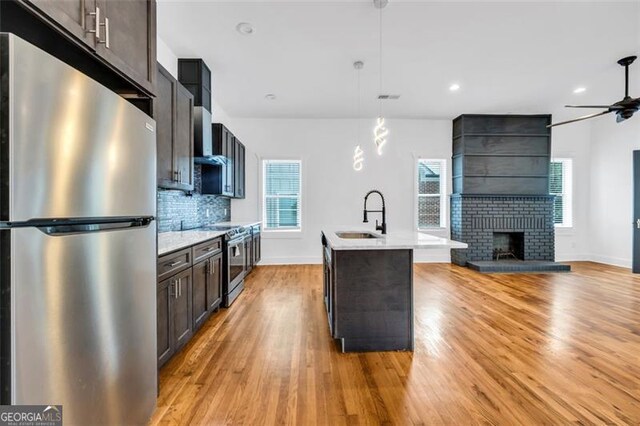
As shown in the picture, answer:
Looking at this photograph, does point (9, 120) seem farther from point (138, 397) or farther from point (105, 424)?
point (138, 397)

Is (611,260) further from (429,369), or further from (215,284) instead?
(215,284)

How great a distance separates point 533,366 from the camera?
2215mm

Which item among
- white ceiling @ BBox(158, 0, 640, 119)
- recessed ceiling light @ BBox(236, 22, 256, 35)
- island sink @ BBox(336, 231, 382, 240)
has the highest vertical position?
white ceiling @ BBox(158, 0, 640, 119)

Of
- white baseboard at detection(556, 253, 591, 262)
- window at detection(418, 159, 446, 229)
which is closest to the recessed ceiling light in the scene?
window at detection(418, 159, 446, 229)

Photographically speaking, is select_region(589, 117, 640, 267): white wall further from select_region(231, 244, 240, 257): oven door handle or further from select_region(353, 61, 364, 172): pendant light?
select_region(231, 244, 240, 257): oven door handle

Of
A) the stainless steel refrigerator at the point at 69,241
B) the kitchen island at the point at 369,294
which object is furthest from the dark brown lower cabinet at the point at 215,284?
the stainless steel refrigerator at the point at 69,241

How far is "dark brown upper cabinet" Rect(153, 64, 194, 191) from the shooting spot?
2.52m

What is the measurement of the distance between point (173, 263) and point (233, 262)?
156 cm

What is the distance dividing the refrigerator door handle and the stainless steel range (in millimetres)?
2095

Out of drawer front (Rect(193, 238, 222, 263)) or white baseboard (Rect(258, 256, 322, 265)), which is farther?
white baseboard (Rect(258, 256, 322, 265))

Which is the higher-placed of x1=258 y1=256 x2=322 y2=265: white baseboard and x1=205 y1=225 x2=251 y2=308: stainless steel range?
x1=205 y1=225 x2=251 y2=308: stainless steel range

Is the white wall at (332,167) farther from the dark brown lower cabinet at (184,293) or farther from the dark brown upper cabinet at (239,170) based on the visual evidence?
the dark brown lower cabinet at (184,293)

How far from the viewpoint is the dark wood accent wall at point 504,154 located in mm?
5863

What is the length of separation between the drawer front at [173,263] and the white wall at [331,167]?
3711 mm
